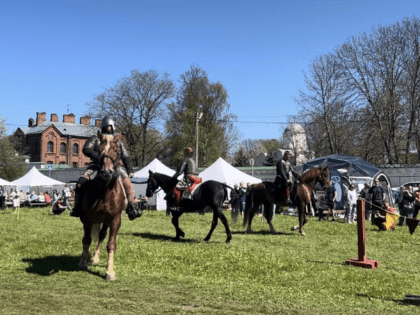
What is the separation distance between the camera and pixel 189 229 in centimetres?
1653

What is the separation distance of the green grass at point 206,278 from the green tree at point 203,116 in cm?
4086

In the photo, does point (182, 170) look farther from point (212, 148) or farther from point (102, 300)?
point (212, 148)

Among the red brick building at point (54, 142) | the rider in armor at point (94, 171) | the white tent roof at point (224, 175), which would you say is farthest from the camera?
the red brick building at point (54, 142)

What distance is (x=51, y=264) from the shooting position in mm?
8898

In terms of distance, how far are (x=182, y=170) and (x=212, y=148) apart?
41.4 m

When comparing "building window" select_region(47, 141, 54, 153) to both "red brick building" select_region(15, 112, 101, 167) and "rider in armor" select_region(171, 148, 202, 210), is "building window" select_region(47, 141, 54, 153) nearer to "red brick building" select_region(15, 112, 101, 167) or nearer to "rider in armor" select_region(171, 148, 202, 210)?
"red brick building" select_region(15, 112, 101, 167)

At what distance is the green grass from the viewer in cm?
622

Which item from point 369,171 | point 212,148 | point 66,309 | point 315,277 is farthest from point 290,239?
point 212,148

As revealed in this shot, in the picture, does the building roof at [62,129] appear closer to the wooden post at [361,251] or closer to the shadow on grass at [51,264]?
the shadow on grass at [51,264]

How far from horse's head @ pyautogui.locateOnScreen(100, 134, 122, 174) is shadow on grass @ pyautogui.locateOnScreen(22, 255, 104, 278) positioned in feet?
6.74

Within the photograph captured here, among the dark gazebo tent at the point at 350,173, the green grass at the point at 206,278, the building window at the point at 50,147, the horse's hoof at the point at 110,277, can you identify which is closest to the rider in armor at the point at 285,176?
the green grass at the point at 206,278

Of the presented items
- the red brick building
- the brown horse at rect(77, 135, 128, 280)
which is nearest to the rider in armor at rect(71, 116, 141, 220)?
the brown horse at rect(77, 135, 128, 280)

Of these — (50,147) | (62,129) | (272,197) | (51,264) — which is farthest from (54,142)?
(51,264)

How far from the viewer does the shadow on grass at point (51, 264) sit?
27.0 ft
